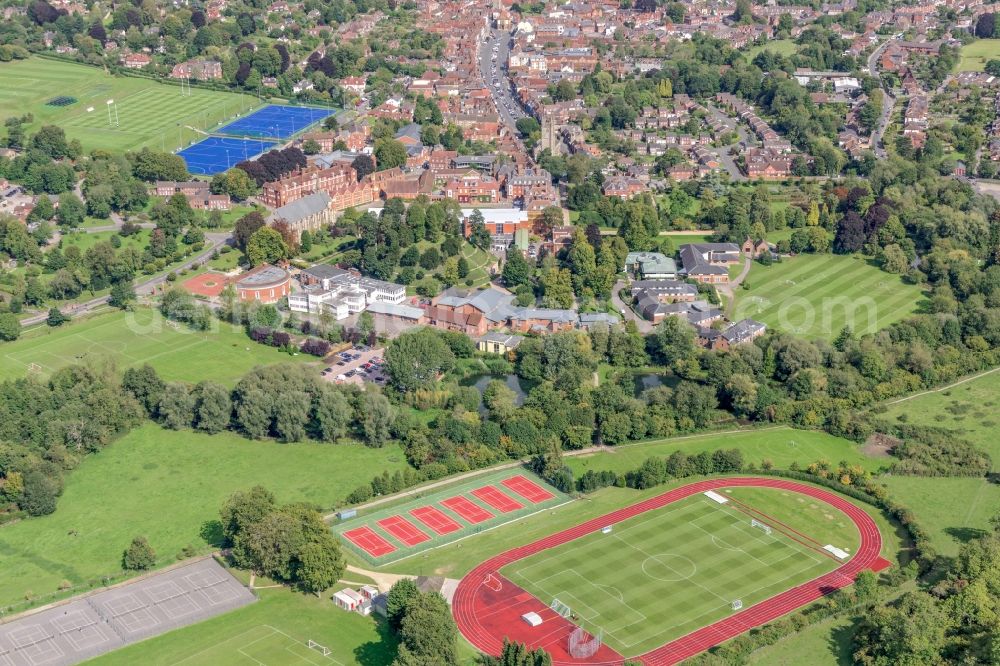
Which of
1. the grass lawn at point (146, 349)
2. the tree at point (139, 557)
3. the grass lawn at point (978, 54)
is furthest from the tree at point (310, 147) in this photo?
the grass lawn at point (978, 54)

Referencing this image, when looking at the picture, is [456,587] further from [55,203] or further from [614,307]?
[55,203]

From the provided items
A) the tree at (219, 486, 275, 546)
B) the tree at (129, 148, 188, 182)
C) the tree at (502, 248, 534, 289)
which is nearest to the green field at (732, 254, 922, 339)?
the tree at (502, 248, 534, 289)

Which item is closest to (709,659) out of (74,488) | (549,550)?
(549,550)

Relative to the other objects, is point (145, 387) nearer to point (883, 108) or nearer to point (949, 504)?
point (949, 504)

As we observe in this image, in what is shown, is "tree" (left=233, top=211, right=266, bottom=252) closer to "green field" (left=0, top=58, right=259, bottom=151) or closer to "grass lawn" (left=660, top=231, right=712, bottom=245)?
"green field" (left=0, top=58, right=259, bottom=151)

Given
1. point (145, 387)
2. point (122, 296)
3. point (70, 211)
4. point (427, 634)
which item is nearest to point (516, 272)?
point (122, 296)

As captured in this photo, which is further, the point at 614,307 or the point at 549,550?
the point at 614,307

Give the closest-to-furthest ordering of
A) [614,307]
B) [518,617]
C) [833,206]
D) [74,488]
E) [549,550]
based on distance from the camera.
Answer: [518,617] → [549,550] → [74,488] → [614,307] → [833,206]
